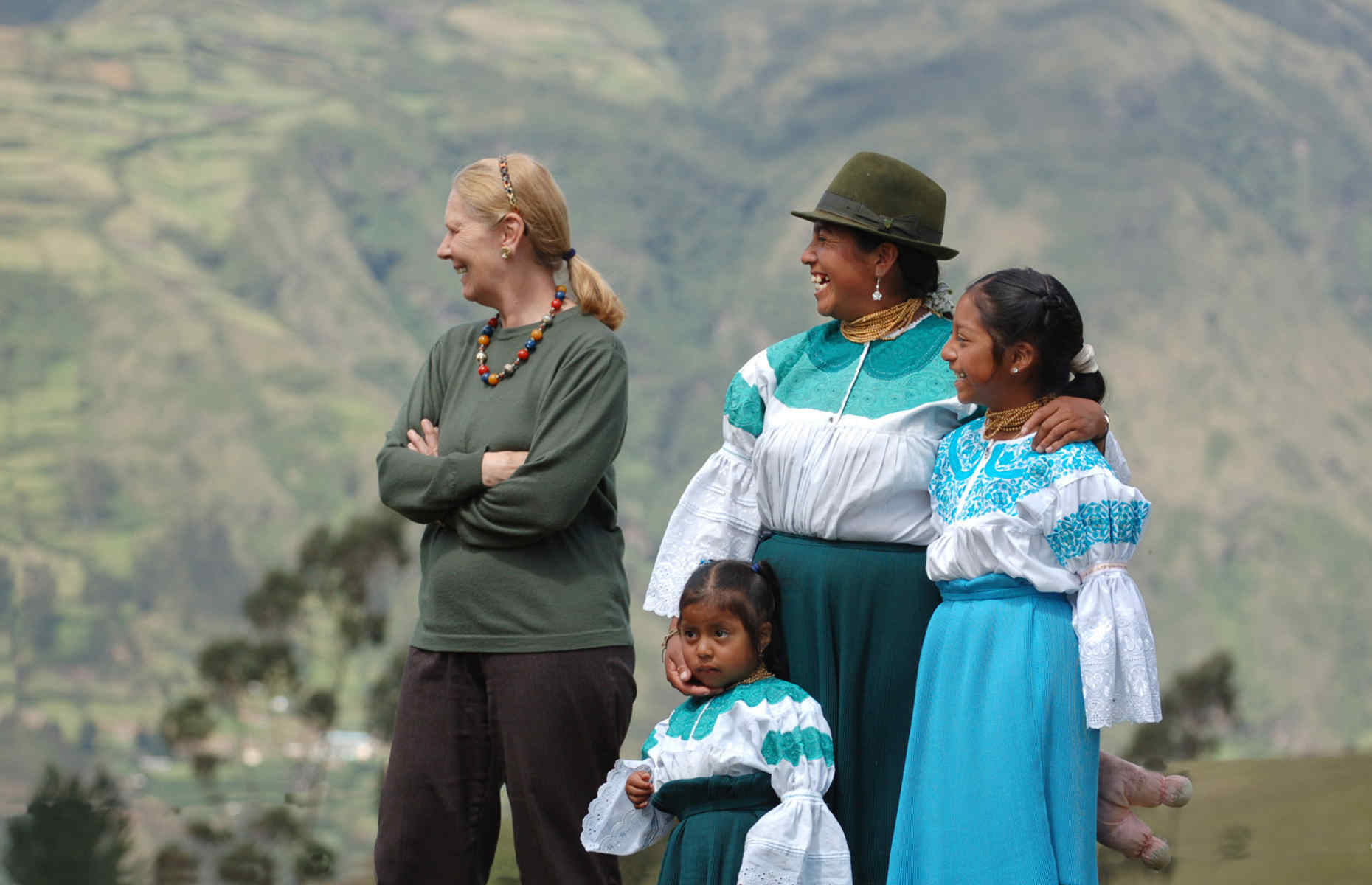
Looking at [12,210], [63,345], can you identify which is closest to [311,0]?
[12,210]

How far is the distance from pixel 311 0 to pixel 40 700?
55.9 metres

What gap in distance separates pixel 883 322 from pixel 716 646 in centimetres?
73

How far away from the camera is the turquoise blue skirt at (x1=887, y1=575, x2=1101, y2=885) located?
9.05 feet

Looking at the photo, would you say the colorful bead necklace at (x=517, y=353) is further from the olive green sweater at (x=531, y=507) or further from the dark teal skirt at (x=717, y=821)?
the dark teal skirt at (x=717, y=821)

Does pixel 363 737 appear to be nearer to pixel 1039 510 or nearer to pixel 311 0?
pixel 1039 510

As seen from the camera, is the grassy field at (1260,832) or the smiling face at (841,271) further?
the grassy field at (1260,832)

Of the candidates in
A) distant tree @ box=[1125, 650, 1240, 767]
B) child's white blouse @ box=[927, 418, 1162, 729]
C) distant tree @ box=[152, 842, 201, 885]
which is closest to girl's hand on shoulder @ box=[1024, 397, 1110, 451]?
child's white blouse @ box=[927, 418, 1162, 729]

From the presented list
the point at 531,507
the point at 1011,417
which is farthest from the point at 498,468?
the point at 1011,417

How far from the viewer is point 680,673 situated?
9.91ft

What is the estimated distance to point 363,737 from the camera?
51000mm

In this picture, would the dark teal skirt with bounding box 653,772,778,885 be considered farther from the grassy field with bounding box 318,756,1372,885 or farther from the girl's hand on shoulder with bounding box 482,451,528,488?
the grassy field with bounding box 318,756,1372,885

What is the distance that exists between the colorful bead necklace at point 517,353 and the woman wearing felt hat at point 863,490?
437 mm

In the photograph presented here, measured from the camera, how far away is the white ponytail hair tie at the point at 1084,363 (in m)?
2.94

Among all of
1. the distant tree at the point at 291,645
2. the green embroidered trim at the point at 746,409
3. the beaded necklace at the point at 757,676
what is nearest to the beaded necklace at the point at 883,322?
the green embroidered trim at the point at 746,409
